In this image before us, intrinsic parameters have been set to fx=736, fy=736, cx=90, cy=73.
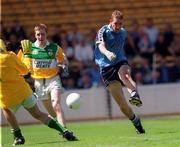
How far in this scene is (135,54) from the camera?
81.5 feet

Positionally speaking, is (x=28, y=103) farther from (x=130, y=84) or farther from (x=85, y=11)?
(x=85, y=11)

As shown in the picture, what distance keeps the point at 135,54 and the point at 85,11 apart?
522 cm

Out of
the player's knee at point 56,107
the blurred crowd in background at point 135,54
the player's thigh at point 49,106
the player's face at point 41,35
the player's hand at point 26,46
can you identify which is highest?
the player's face at point 41,35

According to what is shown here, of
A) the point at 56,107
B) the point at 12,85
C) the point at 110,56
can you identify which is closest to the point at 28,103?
the point at 12,85

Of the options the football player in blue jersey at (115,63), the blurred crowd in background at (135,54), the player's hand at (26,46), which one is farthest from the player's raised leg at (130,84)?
the blurred crowd in background at (135,54)

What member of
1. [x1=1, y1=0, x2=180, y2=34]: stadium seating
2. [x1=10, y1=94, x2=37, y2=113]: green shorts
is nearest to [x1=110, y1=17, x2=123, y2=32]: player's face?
[x1=10, y1=94, x2=37, y2=113]: green shorts

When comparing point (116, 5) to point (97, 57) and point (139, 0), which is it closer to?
point (139, 0)

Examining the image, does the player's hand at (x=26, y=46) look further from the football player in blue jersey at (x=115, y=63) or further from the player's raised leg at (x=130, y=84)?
the player's raised leg at (x=130, y=84)

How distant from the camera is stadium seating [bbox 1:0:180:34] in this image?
28922 mm

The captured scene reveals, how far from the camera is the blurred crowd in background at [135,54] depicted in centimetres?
2428

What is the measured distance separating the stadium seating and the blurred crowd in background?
3.12 m

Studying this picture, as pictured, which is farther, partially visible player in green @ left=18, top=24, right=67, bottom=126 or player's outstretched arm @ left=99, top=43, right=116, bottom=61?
A: partially visible player in green @ left=18, top=24, right=67, bottom=126

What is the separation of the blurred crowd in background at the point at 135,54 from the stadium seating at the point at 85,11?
3125 mm

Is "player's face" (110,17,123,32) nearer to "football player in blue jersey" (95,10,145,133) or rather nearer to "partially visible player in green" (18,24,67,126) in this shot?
"football player in blue jersey" (95,10,145,133)
